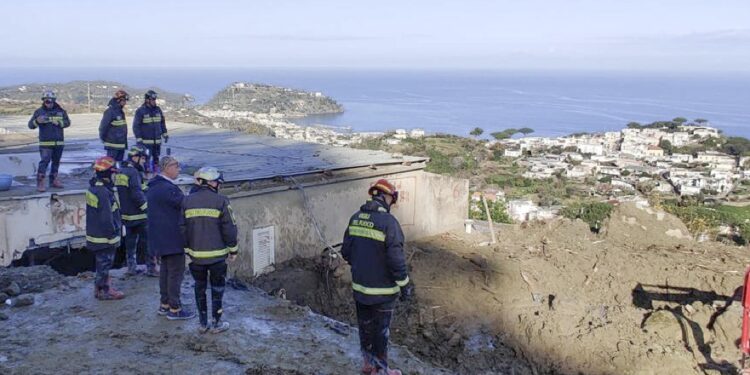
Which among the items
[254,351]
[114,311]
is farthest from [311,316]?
[114,311]

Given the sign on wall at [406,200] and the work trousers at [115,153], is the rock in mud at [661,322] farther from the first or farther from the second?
the work trousers at [115,153]

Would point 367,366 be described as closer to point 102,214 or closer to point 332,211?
point 102,214

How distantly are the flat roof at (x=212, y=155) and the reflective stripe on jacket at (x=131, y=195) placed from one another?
7.50 ft

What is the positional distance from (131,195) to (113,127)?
10.1 ft

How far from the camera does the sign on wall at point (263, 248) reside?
11.4 metres

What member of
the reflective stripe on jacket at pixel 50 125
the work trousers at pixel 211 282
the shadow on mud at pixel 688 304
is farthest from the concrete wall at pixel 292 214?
the shadow on mud at pixel 688 304

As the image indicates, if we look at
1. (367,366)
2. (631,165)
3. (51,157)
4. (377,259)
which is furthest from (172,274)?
(631,165)

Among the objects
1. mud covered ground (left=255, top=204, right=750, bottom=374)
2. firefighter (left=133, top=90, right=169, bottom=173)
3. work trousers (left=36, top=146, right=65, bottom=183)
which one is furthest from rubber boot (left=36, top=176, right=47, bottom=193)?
mud covered ground (left=255, top=204, right=750, bottom=374)

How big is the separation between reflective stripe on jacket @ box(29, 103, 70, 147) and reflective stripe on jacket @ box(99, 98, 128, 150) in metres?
0.61

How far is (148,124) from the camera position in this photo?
11.0 metres

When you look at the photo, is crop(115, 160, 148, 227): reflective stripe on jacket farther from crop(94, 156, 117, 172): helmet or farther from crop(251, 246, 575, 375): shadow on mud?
crop(251, 246, 575, 375): shadow on mud

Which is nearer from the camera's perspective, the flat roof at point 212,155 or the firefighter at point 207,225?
the firefighter at point 207,225

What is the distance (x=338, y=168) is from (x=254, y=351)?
7.12m

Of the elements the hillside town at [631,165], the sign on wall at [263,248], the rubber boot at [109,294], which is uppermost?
the rubber boot at [109,294]
